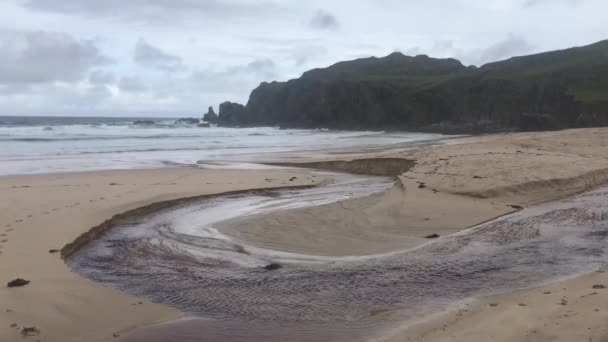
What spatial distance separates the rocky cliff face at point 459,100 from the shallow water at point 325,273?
5007 cm

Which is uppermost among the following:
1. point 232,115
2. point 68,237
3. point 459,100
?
point 459,100

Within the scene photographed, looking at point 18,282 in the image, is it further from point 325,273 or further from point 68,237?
point 325,273

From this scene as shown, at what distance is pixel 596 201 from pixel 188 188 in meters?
10.2

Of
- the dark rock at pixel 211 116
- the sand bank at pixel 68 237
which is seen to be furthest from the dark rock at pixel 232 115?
the sand bank at pixel 68 237

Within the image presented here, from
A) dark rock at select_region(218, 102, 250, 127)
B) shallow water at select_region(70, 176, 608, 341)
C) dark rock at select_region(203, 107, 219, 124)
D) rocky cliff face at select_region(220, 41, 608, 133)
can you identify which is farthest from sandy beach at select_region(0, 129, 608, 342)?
dark rock at select_region(203, 107, 219, 124)

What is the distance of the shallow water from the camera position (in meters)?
5.42

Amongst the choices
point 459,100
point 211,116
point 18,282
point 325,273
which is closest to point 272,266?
point 325,273

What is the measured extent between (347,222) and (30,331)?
20.7 ft

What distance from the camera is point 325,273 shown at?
7035mm

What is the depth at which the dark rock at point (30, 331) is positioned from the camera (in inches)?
Answer: 199

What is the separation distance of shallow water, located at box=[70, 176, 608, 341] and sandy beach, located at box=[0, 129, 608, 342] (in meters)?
0.37

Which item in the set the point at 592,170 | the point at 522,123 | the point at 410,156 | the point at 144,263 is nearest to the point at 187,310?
the point at 144,263

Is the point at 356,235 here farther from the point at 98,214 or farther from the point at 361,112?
the point at 361,112

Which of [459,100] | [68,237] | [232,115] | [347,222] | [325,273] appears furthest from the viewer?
[232,115]
